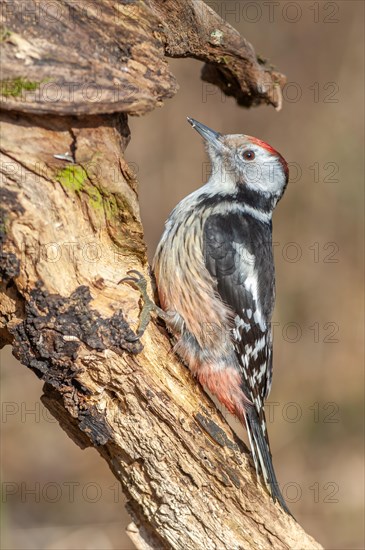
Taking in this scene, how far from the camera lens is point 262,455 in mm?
3793

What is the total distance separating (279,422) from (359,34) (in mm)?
4074

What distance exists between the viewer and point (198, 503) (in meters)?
3.46

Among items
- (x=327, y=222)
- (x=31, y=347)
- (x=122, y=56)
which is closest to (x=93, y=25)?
(x=122, y=56)

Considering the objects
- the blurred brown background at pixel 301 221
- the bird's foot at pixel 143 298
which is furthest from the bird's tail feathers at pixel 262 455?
the blurred brown background at pixel 301 221

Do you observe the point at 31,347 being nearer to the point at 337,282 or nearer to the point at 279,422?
the point at 279,422

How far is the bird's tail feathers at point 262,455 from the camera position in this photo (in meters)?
3.70

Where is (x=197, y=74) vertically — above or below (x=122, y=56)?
above

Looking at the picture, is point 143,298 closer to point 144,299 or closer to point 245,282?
point 144,299

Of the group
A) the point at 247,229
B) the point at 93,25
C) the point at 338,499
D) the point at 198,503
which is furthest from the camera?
the point at 338,499

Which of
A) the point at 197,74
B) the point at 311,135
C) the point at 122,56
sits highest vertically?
the point at 197,74

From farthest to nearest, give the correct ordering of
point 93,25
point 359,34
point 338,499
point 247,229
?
point 359,34, point 338,499, point 247,229, point 93,25

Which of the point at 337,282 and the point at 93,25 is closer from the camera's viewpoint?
the point at 93,25

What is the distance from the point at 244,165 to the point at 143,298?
1.55m

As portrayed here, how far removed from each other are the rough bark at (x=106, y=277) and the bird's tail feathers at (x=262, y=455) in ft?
0.23
